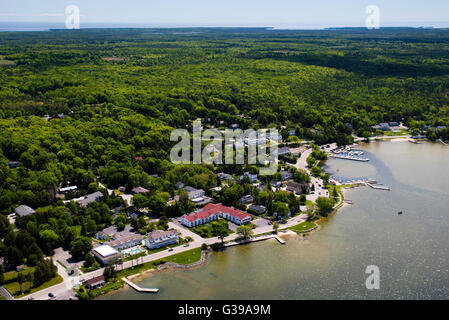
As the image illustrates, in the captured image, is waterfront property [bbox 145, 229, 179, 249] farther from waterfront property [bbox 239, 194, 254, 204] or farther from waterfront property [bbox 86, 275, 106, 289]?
waterfront property [bbox 239, 194, 254, 204]

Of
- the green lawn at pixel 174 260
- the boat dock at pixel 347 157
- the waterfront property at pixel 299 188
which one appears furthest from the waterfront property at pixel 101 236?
the boat dock at pixel 347 157

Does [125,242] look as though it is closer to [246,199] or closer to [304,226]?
[246,199]

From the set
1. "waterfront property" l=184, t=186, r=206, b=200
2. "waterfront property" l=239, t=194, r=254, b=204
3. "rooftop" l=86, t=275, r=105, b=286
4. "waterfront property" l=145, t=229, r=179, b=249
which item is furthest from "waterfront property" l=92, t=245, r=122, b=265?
"waterfront property" l=239, t=194, r=254, b=204

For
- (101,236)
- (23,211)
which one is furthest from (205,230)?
(23,211)

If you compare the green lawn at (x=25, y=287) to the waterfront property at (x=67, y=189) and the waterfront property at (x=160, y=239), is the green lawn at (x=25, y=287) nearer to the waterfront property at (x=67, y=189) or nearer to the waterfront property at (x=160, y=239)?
the waterfront property at (x=160, y=239)

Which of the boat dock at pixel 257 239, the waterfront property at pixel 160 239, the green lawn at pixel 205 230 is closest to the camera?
the waterfront property at pixel 160 239

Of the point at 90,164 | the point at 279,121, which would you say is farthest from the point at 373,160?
the point at 90,164

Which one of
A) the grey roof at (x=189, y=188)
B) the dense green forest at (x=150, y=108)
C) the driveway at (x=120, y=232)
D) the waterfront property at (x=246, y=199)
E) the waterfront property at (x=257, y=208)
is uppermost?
the dense green forest at (x=150, y=108)

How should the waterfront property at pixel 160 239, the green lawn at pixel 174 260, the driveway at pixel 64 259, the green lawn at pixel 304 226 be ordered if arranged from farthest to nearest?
the green lawn at pixel 304 226, the waterfront property at pixel 160 239, the driveway at pixel 64 259, the green lawn at pixel 174 260
